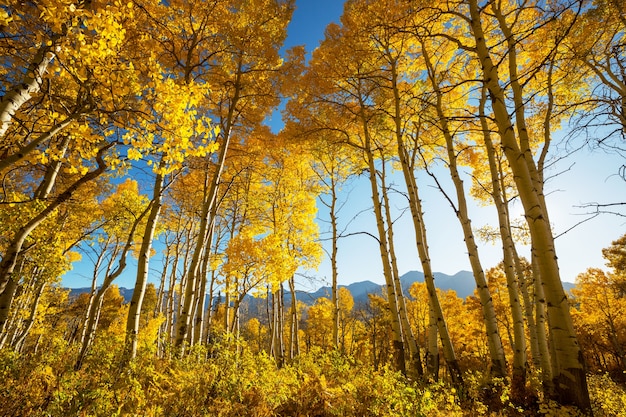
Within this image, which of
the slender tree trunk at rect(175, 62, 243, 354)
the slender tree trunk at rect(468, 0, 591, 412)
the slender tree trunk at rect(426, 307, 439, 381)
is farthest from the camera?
the slender tree trunk at rect(426, 307, 439, 381)

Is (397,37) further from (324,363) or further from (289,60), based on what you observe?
(324,363)

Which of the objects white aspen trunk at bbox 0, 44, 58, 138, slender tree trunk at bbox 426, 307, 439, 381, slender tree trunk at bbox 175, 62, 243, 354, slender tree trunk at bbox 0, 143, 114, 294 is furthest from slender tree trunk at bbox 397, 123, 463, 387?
white aspen trunk at bbox 0, 44, 58, 138

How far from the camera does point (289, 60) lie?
8.56 metres

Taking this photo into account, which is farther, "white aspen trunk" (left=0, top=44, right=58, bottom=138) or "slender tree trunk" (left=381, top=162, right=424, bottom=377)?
"slender tree trunk" (left=381, top=162, right=424, bottom=377)

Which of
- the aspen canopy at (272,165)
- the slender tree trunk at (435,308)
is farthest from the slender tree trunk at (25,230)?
the slender tree trunk at (435,308)

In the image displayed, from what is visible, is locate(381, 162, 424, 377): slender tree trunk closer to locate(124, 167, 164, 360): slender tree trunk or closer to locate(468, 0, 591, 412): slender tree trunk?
locate(468, 0, 591, 412): slender tree trunk

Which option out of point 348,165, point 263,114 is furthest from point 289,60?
point 348,165

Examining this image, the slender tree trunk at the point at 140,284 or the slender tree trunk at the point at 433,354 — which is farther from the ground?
the slender tree trunk at the point at 140,284

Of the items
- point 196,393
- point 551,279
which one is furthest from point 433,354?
point 196,393

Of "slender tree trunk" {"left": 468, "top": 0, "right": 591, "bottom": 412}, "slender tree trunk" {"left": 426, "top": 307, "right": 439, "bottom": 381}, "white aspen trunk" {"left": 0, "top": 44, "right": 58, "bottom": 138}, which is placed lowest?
"slender tree trunk" {"left": 426, "top": 307, "right": 439, "bottom": 381}

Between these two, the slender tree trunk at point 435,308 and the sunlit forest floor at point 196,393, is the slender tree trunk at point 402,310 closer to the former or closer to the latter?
the slender tree trunk at point 435,308

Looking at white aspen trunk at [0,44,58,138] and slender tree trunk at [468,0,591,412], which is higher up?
white aspen trunk at [0,44,58,138]

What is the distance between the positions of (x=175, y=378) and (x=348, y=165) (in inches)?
358

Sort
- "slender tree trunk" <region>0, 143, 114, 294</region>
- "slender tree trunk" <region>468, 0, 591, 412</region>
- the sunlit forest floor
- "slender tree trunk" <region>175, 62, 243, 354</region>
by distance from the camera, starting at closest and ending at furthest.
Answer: "slender tree trunk" <region>468, 0, 591, 412</region>, the sunlit forest floor, "slender tree trunk" <region>0, 143, 114, 294</region>, "slender tree trunk" <region>175, 62, 243, 354</region>
